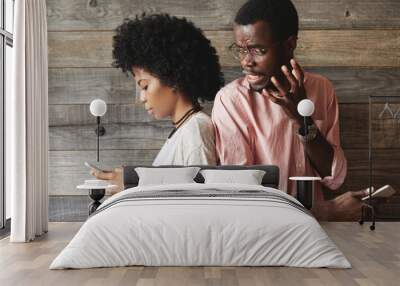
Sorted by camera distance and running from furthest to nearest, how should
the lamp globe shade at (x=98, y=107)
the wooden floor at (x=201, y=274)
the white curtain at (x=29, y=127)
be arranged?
the lamp globe shade at (x=98, y=107) < the white curtain at (x=29, y=127) < the wooden floor at (x=201, y=274)

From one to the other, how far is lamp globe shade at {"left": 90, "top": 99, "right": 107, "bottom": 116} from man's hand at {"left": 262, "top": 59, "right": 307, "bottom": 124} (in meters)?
1.79

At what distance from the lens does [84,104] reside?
711cm

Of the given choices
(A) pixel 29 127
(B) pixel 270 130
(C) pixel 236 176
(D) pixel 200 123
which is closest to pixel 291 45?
(B) pixel 270 130

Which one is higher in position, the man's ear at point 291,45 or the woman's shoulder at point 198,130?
the man's ear at point 291,45

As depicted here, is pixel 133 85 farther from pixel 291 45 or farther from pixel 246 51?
pixel 291 45

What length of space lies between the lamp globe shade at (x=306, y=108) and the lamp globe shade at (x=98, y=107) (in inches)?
84.6

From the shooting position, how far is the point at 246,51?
22.9 feet

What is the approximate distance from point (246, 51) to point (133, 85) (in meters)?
1.34

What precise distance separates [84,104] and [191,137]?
1.30m

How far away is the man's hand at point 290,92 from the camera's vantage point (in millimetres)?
6898

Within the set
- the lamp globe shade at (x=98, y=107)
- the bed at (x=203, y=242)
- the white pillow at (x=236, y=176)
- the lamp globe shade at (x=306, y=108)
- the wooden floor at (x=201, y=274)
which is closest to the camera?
the wooden floor at (x=201, y=274)

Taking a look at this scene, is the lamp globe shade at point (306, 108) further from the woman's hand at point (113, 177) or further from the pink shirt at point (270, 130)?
the woman's hand at point (113, 177)

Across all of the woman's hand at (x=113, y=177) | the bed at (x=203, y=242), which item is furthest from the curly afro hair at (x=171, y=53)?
the bed at (x=203, y=242)

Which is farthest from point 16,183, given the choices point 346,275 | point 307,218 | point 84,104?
point 346,275
